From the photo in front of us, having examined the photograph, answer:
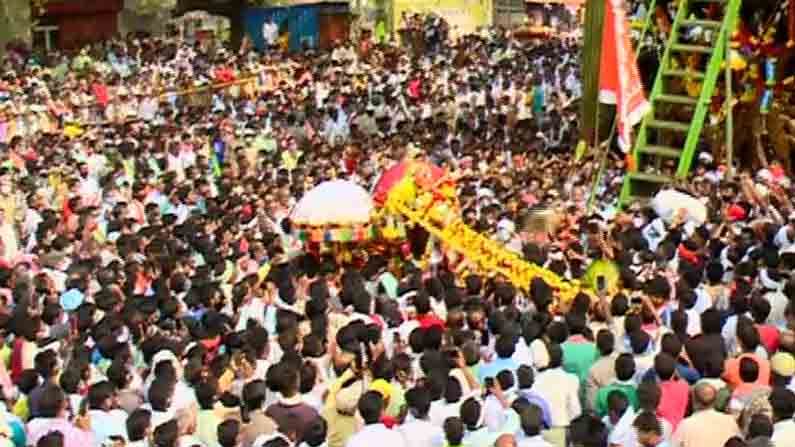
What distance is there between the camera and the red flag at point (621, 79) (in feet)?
47.4

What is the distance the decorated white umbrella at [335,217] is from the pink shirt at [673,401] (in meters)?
4.79

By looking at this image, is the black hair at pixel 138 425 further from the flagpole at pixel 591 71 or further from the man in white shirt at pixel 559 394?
the flagpole at pixel 591 71

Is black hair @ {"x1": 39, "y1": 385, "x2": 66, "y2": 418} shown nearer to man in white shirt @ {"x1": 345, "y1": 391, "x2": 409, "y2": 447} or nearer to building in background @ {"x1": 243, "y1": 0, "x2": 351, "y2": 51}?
man in white shirt @ {"x1": 345, "y1": 391, "x2": 409, "y2": 447}

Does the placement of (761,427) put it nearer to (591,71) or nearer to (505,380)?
(505,380)

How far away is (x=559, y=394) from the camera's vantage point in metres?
8.05

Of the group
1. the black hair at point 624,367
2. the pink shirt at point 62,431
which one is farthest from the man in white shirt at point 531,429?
the pink shirt at point 62,431

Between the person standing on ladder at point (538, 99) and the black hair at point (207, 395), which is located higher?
the black hair at point (207, 395)

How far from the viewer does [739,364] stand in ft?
25.9

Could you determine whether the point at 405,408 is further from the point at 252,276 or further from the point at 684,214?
the point at 684,214

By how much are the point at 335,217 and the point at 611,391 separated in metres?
4.76

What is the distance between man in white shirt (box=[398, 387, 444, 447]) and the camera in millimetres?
7371

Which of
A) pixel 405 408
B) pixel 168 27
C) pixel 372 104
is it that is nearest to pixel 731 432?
pixel 405 408

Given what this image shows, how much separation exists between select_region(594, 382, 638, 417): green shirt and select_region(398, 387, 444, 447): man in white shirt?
999 mm

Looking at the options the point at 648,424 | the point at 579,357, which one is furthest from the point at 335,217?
the point at 648,424
